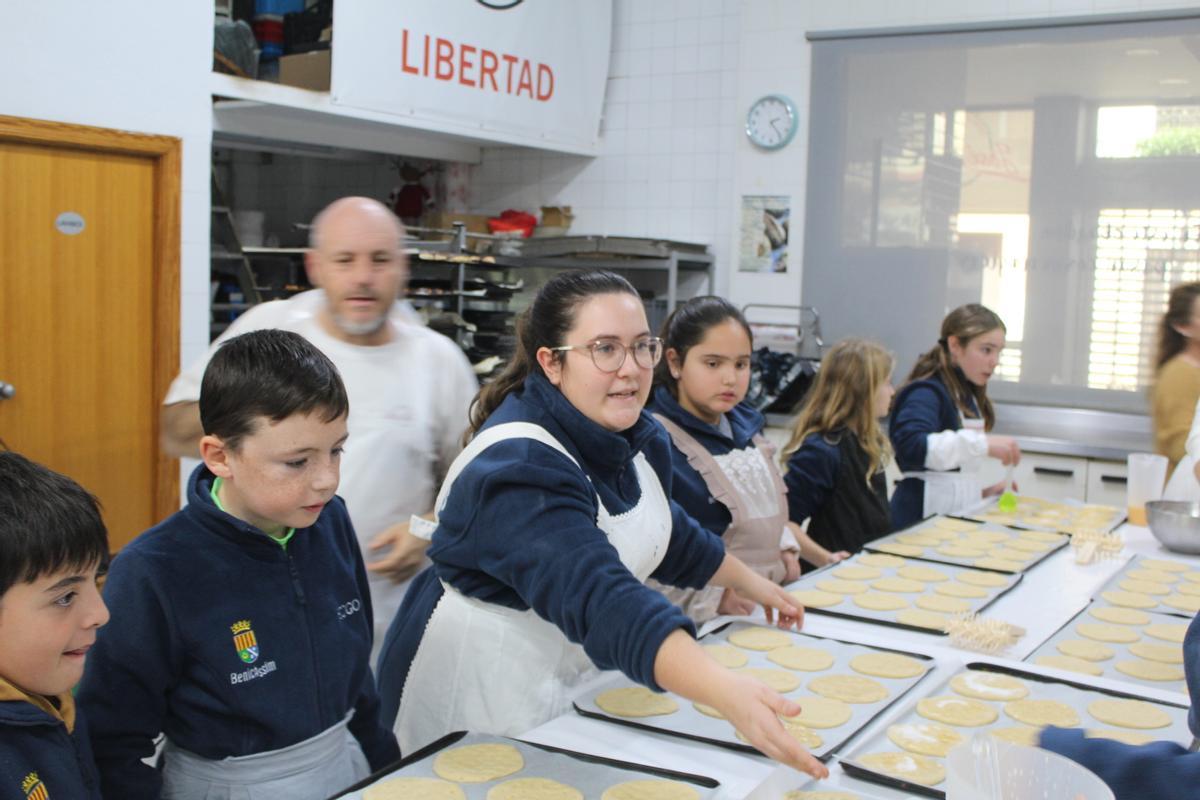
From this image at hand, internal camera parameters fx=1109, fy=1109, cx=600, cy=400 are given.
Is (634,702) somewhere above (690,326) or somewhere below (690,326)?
below

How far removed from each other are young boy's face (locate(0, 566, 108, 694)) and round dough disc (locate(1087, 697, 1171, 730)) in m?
1.38

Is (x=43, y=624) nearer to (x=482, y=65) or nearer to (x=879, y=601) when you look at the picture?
(x=879, y=601)

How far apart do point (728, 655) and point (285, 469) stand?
835 mm

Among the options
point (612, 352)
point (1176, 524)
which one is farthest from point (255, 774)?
point (1176, 524)

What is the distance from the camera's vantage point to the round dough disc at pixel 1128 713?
1625 millimetres

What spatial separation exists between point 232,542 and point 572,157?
16.2 ft

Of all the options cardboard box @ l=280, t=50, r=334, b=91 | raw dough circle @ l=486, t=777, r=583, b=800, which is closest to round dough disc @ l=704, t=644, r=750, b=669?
raw dough circle @ l=486, t=777, r=583, b=800

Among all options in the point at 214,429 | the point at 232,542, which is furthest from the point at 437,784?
the point at 214,429

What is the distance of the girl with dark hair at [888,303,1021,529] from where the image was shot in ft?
11.3

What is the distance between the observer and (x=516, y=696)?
1.65 metres

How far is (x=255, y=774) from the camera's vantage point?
4.71 ft

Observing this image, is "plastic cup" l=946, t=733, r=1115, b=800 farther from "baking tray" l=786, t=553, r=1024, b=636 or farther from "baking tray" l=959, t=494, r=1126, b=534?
"baking tray" l=959, t=494, r=1126, b=534

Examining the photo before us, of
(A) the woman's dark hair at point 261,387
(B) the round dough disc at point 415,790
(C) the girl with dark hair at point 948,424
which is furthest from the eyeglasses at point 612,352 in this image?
(C) the girl with dark hair at point 948,424

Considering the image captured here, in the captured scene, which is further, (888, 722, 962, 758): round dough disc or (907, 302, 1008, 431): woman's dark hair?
(907, 302, 1008, 431): woman's dark hair
